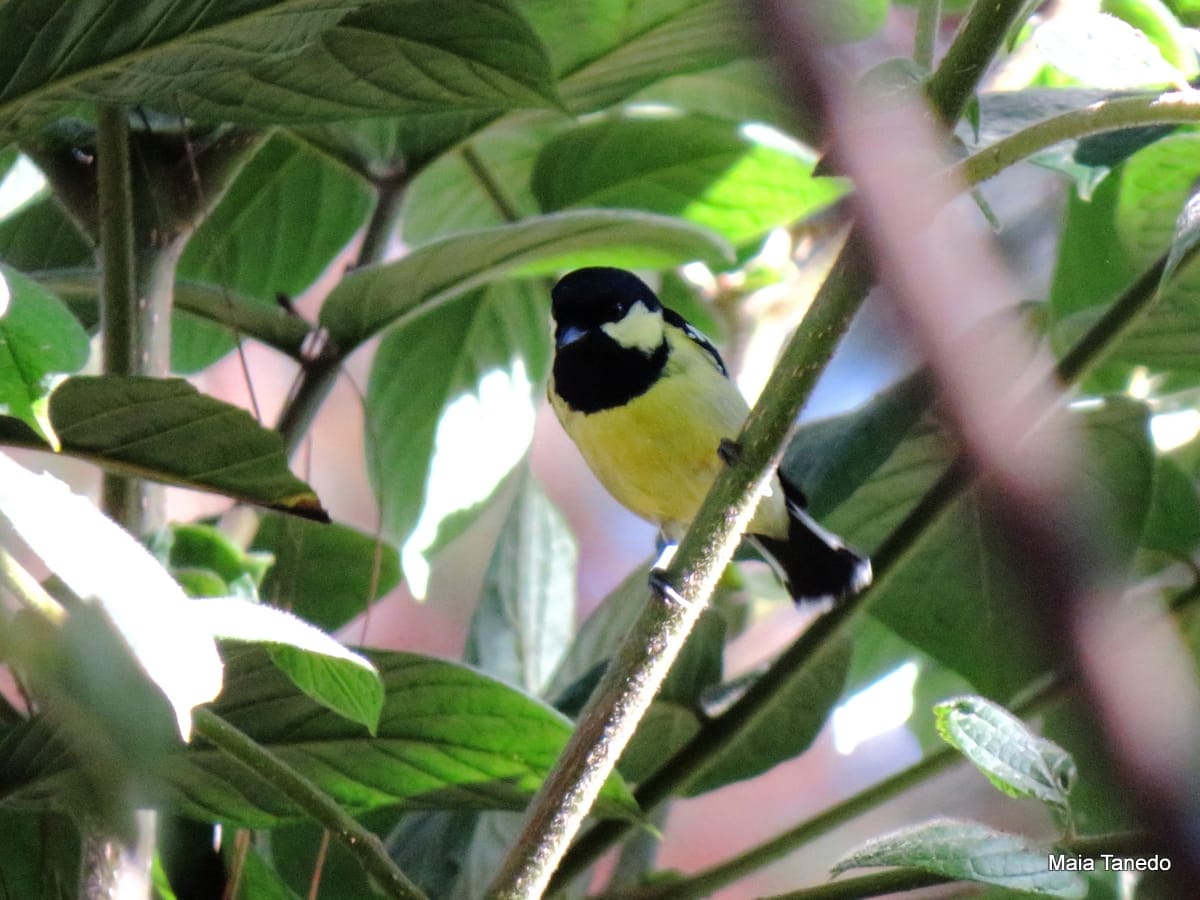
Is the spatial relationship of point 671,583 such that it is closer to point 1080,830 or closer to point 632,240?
point 632,240

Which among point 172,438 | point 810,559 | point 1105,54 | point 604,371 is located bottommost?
point 810,559

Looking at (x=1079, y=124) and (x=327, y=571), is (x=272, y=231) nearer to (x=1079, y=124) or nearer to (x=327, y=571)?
(x=327, y=571)

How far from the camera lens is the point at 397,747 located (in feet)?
1.95

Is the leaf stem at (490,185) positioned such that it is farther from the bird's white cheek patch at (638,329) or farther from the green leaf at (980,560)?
the green leaf at (980,560)

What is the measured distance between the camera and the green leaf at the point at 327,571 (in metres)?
0.79

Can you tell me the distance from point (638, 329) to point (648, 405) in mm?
96

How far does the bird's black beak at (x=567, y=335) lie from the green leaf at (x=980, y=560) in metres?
0.37

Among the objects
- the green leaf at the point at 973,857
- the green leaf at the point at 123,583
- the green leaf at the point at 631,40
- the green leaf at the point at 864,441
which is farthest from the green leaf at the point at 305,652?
the green leaf at the point at 631,40

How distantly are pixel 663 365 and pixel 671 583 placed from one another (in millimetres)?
679

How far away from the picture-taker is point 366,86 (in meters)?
0.60

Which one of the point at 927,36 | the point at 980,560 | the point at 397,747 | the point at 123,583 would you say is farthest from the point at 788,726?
the point at 123,583

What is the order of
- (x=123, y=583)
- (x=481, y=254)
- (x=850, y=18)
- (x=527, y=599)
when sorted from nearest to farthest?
1. (x=123, y=583)
2. (x=481, y=254)
3. (x=850, y=18)
4. (x=527, y=599)

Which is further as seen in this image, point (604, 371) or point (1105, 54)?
point (604, 371)

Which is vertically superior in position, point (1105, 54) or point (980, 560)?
point (1105, 54)
